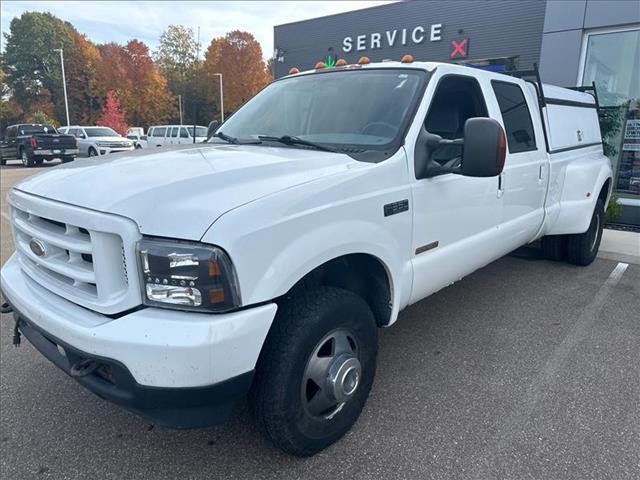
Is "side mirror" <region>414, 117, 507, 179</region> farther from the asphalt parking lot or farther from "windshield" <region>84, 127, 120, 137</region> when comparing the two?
"windshield" <region>84, 127, 120, 137</region>

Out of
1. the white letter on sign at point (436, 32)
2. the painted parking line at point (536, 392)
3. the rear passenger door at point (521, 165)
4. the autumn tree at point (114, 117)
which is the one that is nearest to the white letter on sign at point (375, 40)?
the white letter on sign at point (436, 32)

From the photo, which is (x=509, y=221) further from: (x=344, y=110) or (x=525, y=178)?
(x=344, y=110)

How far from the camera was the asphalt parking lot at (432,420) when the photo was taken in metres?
2.29

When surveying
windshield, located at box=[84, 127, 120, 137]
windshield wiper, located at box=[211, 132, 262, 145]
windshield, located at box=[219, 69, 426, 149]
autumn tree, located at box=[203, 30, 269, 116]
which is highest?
autumn tree, located at box=[203, 30, 269, 116]

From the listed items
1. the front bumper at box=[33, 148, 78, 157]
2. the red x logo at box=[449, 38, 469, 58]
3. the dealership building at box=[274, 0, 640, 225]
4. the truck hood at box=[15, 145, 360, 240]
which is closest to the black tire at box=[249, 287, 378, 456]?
the truck hood at box=[15, 145, 360, 240]

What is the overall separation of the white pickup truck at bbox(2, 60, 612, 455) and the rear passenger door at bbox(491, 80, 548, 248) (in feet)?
0.50

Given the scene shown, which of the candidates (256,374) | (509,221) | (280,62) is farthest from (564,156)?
(280,62)

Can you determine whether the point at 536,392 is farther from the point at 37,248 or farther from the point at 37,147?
the point at 37,147

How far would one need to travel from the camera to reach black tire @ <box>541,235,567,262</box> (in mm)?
5398

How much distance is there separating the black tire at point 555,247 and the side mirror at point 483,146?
10.9 ft

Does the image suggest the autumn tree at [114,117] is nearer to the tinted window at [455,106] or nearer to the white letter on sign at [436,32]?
the white letter on sign at [436,32]

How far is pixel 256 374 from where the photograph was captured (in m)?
2.08

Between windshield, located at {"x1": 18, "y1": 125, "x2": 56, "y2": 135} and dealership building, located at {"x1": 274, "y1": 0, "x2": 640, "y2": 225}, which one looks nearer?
dealership building, located at {"x1": 274, "y1": 0, "x2": 640, "y2": 225}

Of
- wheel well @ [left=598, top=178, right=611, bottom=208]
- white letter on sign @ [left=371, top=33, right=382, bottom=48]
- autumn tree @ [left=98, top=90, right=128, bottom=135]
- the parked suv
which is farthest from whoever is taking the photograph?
autumn tree @ [left=98, top=90, right=128, bottom=135]
